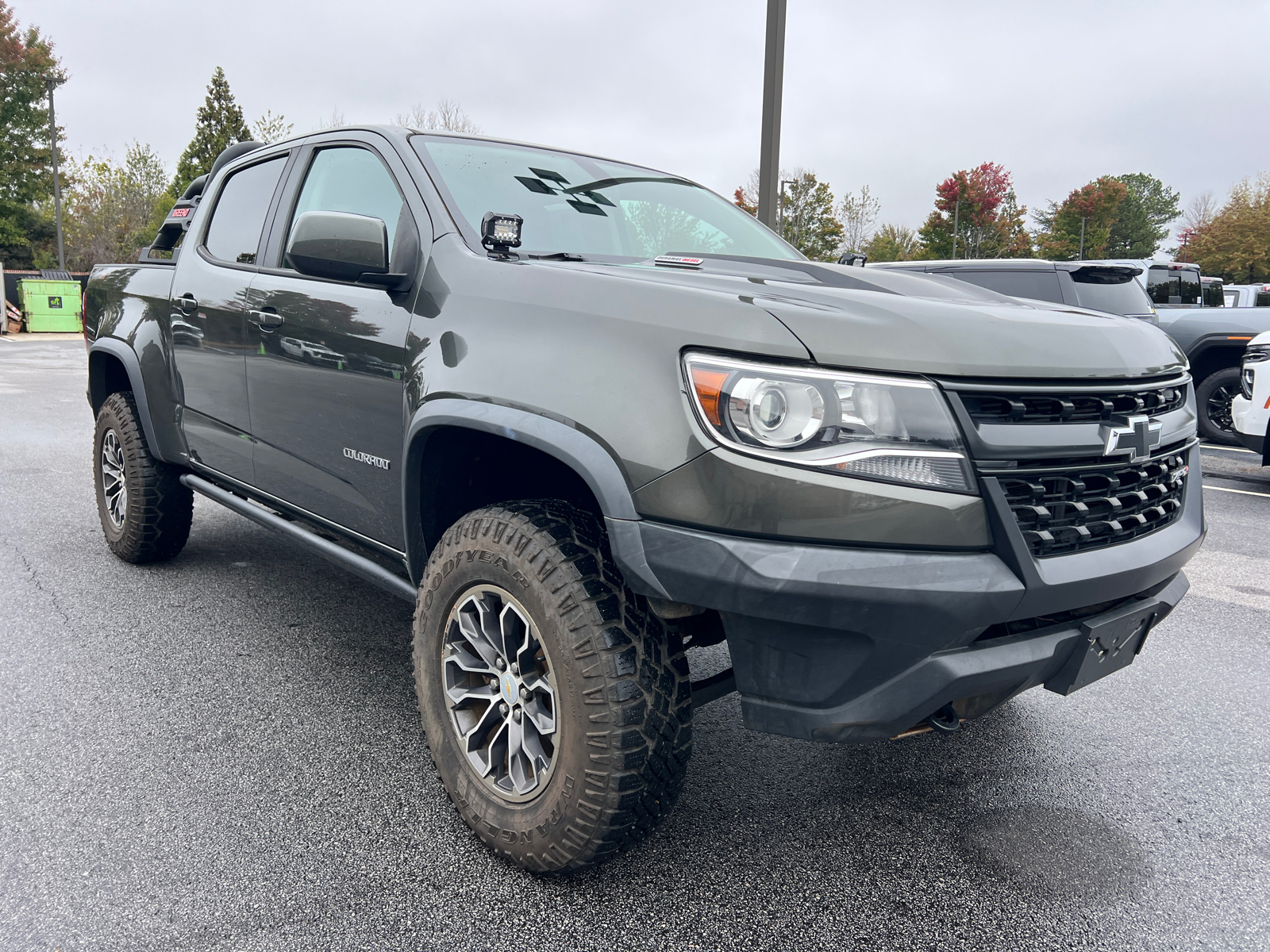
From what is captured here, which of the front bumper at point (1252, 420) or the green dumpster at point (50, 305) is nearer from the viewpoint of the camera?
the front bumper at point (1252, 420)

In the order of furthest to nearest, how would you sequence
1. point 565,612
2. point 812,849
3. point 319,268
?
1. point 319,268
2. point 812,849
3. point 565,612

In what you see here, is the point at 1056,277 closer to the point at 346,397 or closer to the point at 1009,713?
the point at 1009,713

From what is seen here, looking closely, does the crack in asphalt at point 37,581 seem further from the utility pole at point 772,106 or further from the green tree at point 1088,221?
the green tree at point 1088,221

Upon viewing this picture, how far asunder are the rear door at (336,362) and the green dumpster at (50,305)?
26.7 meters

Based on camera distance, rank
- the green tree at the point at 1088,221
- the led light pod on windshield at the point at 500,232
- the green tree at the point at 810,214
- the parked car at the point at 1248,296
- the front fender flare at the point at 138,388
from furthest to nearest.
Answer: the green tree at the point at 1088,221, the green tree at the point at 810,214, the parked car at the point at 1248,296, the front fender flare at the point at 138,388, the led light pod on windshield at the point at 500,232

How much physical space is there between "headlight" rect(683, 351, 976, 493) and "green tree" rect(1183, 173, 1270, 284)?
175 feet

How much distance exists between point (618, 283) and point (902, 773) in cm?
173

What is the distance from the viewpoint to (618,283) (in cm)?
199

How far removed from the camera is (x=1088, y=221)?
62.2 meters

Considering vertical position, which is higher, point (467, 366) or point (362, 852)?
point (467, 366)

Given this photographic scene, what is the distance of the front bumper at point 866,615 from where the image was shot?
1.66 meters

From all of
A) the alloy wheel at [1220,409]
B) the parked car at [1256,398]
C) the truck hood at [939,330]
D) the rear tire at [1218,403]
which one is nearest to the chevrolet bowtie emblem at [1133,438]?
the truck hood at [939,330]

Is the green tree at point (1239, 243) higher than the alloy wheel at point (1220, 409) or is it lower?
higher

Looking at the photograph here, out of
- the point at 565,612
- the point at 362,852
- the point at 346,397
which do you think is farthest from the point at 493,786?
the point at 346,397
